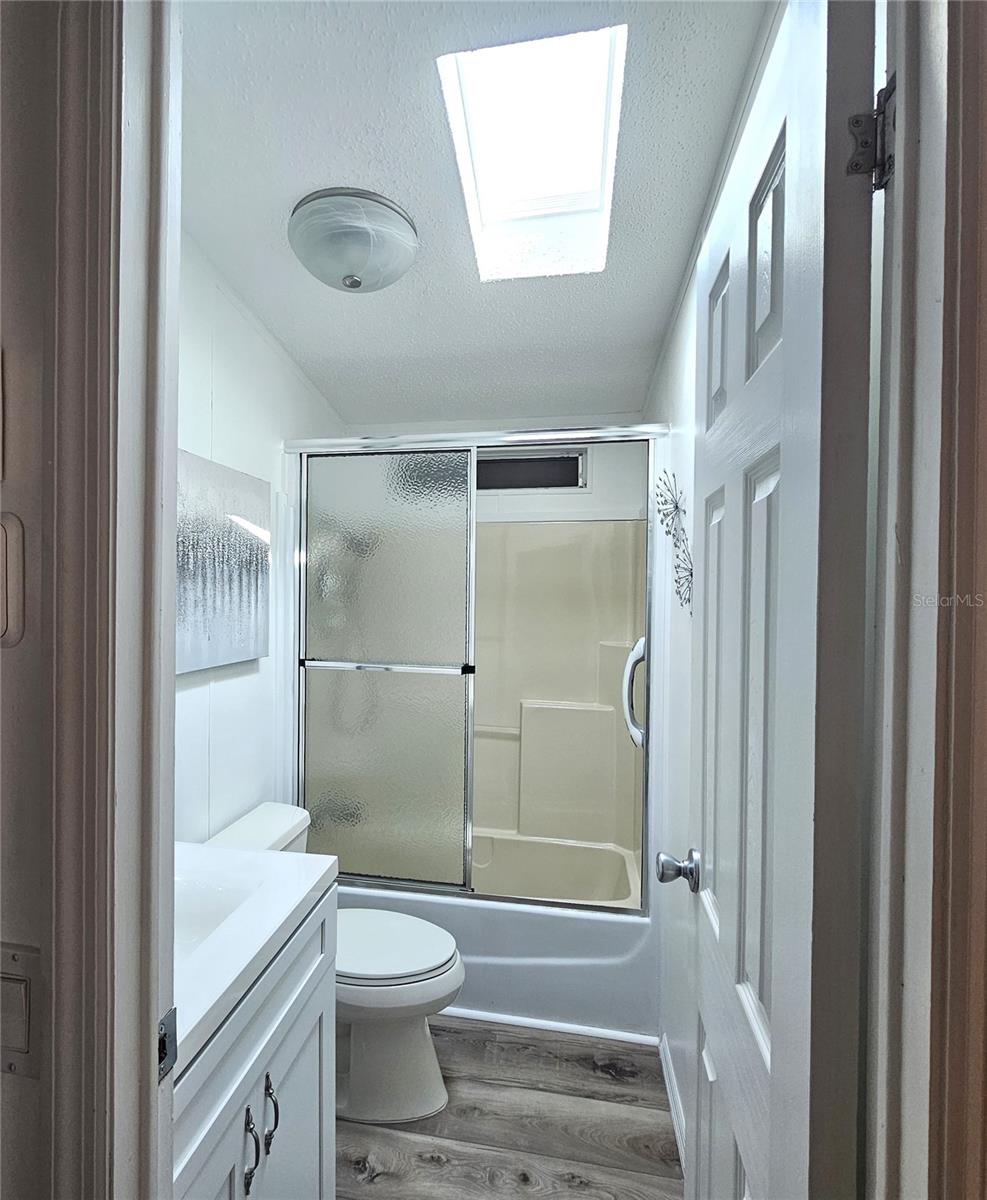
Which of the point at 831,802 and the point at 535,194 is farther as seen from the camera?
the point at 535,194

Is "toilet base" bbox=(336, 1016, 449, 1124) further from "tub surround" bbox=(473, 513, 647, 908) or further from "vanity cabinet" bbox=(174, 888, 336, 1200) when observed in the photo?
"tub surround" bbox=(473, 513, 647, 908)

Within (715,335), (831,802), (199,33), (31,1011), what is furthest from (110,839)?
(199,33)

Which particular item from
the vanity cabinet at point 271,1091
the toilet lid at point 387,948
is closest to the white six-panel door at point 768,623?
the vanity cabinet at point 271,1091

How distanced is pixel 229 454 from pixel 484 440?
0.85 meters

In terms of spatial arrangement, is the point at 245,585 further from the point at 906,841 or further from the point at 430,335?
the point at 906,841

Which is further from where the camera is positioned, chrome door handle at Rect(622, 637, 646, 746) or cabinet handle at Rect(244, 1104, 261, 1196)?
chrome door handle at Rect(622, 637, 646, 746)

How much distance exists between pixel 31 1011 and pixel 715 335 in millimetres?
1197

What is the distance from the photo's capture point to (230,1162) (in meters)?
0.81

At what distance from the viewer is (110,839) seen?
503mm

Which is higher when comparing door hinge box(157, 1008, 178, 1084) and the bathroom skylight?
the bathroom skylight

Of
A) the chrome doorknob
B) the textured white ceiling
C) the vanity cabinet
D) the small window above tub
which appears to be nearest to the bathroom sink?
the vanity cabinet

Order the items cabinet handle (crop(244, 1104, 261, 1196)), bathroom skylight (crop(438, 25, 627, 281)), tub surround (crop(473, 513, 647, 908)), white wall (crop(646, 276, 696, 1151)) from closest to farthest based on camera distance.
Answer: cabinet handle (crop(244, 1104, 261, 1196)) → bathroom skylight (crop(438, 25, 627, 281)) → white wall (crop(646, 276, 696, 1151)) → tub surround (crop(473, 513, 647, 908))

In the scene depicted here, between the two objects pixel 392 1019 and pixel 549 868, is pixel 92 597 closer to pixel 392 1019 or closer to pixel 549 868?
pixel 392 1019

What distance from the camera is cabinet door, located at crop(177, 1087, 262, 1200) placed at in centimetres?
75
